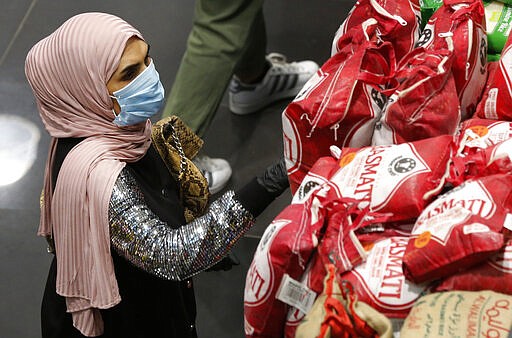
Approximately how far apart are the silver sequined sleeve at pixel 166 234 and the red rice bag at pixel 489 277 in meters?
0.71

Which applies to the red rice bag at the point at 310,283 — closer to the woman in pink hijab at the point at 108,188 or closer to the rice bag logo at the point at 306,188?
the rice bag logo at the point at 306,188

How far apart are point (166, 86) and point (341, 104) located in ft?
7.32

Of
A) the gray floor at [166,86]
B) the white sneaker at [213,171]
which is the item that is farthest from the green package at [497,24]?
the white sneaker at [213,171]

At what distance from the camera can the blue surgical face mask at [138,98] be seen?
6.46 feet

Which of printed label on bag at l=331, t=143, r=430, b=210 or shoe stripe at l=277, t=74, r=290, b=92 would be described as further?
shoe stripe at l=277, t=74, r=290, b=92


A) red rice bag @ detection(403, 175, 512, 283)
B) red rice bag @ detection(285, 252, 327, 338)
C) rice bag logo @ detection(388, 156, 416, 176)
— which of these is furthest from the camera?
rice bag logo @ detection(388, 156, 416, 176)

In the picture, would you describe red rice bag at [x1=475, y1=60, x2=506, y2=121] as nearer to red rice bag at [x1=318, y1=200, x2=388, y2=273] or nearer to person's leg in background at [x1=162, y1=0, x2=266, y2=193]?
red rice bag at [x1=318, y1=200, x2=388, y2=273]

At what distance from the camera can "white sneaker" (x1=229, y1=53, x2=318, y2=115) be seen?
3.63 m

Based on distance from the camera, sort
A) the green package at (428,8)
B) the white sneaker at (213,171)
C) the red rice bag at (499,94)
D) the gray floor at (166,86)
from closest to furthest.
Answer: the red rice bag at (499,94), the green package at (428,8), the gray floor at (166,86), the white sneaker at (213,171)

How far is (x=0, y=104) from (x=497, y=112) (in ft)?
8.99

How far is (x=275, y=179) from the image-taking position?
77.0 inches

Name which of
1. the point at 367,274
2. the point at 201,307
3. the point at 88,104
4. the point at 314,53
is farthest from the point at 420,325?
the point at 314,53

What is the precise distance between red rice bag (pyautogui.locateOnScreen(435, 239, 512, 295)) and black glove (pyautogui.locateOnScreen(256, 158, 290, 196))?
690mm

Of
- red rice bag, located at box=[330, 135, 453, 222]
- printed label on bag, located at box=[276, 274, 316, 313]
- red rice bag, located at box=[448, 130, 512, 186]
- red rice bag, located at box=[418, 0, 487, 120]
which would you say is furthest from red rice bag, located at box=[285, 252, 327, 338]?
red rice bag, located at box=[418, 0, 487, 120]
